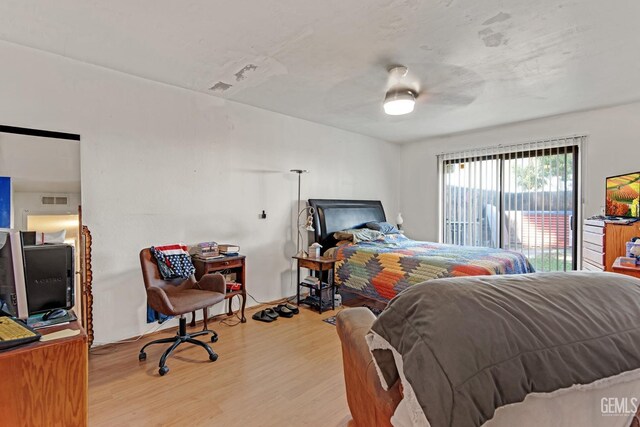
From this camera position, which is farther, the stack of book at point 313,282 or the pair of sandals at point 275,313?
the stack of book at point 313,282

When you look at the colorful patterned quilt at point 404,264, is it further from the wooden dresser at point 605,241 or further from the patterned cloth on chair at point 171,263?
the patterned cloth on chair at point 171,263

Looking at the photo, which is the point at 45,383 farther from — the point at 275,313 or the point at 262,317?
the point at 275,313

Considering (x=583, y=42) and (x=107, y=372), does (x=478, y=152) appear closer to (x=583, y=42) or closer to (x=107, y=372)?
(x=583, y=42)

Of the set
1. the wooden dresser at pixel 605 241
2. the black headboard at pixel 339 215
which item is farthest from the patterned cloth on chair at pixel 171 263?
the wooden dresser at pixel 605 241

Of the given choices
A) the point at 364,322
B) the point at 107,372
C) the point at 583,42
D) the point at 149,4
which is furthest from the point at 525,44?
the point at 107,372

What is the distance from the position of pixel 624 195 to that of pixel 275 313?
395cm

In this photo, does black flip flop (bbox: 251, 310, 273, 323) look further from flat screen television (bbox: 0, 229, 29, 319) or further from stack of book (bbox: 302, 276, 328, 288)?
flat screen television (bbox: 0, 229, 29, 319)

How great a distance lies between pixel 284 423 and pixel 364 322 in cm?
87

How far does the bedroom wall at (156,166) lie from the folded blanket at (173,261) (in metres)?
0.24

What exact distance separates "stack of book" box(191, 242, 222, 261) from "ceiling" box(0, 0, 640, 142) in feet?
5.55

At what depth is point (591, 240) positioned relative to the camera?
3777mm

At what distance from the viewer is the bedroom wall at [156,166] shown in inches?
106

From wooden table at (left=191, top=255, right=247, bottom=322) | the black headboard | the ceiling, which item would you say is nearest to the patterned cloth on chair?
wooden table at (left=191, top=255, right=247, bottom=322)

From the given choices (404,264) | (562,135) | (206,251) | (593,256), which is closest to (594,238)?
(593,256)
